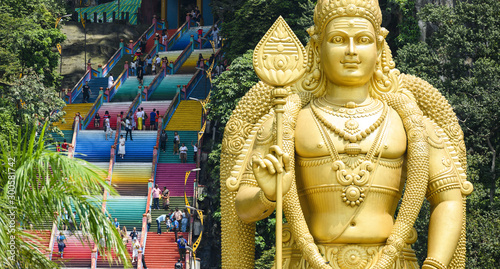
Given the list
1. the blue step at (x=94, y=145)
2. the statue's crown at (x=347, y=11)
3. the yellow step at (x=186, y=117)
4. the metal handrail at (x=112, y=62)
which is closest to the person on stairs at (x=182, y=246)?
the blue step at (x=94, y=145)

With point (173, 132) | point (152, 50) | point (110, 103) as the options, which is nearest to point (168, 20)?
point (152, 50)

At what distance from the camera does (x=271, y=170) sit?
365 inches

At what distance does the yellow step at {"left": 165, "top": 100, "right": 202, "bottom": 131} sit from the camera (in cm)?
4009

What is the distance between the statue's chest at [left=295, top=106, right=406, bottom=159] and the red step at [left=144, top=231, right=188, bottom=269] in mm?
21747

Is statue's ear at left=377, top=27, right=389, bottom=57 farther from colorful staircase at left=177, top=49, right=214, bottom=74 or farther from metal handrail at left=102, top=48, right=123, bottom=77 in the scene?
metal handrail at left=102, top=48, right=123, bottom=77

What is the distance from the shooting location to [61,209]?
30.2ft

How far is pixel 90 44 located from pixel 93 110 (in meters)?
11.4

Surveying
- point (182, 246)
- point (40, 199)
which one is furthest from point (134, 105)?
point (40, 199)

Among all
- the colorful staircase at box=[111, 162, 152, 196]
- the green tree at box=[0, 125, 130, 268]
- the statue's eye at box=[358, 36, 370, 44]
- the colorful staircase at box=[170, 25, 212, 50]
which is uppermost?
the colorful staircase at box=[170, 25, 212, 50]

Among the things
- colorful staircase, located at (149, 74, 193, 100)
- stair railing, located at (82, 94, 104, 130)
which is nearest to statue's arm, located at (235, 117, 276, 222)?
stair railing, located at (82, 94, 104, 130)

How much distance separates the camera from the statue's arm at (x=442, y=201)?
421 inches

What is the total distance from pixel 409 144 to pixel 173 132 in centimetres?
2912

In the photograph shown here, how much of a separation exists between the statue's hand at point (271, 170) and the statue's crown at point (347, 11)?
2.45 metres

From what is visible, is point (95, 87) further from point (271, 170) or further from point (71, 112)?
point (271, 170)
